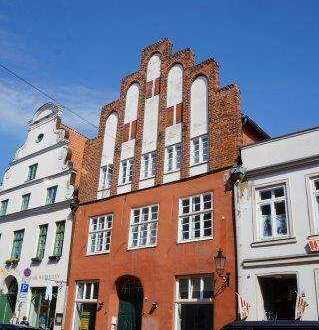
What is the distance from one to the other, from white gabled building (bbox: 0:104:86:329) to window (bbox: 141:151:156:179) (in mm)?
5007

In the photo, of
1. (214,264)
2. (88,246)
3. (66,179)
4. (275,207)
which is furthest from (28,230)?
(275,207)

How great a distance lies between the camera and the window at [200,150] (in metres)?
19.1

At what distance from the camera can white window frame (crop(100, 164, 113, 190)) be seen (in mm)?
22984

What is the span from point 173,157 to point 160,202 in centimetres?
219

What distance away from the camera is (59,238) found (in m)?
24.2

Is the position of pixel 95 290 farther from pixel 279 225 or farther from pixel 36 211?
pixel 279 225

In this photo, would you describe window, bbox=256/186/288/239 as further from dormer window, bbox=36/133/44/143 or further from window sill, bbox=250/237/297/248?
dormer window, bbox=36/133/44/143

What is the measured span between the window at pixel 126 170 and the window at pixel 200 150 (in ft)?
12.8

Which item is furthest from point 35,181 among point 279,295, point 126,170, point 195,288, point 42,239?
point 279,295

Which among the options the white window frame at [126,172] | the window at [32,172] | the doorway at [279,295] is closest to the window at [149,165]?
the white window frame at [126,172]

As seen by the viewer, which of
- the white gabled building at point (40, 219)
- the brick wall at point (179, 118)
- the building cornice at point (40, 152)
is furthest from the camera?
the building cornice at point (40, 152)

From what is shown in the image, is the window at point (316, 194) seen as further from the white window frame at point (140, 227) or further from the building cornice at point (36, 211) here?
the building cornice at point (36, 211)

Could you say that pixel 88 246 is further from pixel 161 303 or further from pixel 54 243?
pixel 161 303

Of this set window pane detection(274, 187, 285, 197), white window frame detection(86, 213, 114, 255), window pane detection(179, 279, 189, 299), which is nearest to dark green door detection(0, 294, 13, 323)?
white window frame detection(86, 213, 114, 255)
